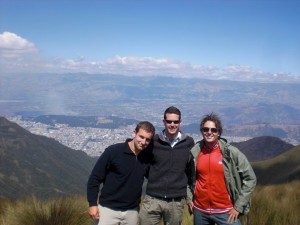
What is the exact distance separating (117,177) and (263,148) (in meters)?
134

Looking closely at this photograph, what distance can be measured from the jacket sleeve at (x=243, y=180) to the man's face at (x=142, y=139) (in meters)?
1.43

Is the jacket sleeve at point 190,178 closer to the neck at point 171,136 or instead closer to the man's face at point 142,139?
the neck at point 171,136

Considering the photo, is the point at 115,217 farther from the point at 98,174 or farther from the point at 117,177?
the point at 98,174

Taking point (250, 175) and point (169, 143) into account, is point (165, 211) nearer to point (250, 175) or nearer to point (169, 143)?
point (169, 143)

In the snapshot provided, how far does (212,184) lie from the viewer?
5.62 meters

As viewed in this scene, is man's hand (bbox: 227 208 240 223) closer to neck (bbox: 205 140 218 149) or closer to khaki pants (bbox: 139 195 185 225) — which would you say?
khaki pants (bbox: 139 195 185 225)

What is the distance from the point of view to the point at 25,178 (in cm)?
17700

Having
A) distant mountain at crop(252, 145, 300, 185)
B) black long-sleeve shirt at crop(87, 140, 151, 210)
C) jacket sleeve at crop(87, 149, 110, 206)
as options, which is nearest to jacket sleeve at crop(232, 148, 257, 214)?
black long-sleeve shirt at crop(87, 140, 151, 210)

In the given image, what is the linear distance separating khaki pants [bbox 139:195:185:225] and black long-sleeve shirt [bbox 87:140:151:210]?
13.8 inches

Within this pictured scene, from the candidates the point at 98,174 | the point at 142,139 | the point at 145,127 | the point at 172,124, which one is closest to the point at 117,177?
the point at 98,174

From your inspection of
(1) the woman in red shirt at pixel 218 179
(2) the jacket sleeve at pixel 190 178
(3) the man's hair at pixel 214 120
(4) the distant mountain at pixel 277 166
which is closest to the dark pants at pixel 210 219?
(1) the woman in red shirt at pixel 218 179

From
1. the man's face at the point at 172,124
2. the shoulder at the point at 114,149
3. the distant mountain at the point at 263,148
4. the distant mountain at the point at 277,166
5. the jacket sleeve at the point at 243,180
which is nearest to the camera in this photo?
the jacket sleeve at the point at 243,180

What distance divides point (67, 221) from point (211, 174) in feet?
11.6

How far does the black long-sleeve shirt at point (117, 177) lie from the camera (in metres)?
5.59
